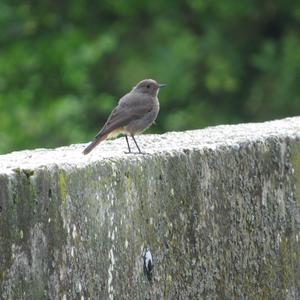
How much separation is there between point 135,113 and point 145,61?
10076 mm

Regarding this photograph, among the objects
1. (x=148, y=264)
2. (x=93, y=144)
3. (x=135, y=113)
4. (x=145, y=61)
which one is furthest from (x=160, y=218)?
(x=145, y=61)

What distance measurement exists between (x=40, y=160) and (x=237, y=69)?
1343 cm

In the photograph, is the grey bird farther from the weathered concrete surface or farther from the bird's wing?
the weathered concrete surface

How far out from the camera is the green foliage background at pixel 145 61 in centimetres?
1783

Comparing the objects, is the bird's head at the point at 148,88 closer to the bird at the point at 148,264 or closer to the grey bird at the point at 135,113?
the grey bird at the point at 135,113

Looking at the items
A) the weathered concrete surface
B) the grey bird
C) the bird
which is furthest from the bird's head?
the bird

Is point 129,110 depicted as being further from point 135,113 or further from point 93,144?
point 93,144

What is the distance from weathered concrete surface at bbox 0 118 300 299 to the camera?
4660mm

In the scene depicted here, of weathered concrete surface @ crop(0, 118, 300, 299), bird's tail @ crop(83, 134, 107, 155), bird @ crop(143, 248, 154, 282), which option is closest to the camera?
weathered concrete surface @ crop(0, 118, 300, 299)

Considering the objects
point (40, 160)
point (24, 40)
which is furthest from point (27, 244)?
point (24, 40)

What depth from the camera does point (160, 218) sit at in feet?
18.1

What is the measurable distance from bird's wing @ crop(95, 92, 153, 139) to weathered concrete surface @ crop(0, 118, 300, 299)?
41 cm

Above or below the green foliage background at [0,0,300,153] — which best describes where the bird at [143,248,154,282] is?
below

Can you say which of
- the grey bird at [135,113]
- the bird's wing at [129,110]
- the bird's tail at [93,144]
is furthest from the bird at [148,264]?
the bird's wing at [129,110]
